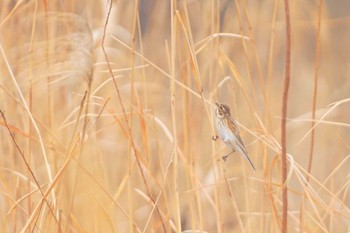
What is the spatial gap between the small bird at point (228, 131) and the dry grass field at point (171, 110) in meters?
0.02

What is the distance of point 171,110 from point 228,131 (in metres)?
0.14

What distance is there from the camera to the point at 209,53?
3.42ft

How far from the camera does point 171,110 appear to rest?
41.9 inches

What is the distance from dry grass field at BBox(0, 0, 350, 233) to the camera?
101 cm

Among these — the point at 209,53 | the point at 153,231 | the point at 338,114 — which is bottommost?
the point at 153,231

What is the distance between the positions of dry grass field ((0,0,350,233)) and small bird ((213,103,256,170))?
0.7 inches

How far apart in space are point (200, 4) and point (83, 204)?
0.40 meters

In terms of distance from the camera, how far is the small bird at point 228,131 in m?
0.96

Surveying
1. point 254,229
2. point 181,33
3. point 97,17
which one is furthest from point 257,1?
point 254,229

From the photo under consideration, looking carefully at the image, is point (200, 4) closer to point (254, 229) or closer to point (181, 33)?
point (181, 33)

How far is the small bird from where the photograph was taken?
96 cm

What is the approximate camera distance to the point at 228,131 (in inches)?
37.8

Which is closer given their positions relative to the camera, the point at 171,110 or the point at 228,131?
the point at 228,131

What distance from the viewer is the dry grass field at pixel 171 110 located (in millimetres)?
1010
